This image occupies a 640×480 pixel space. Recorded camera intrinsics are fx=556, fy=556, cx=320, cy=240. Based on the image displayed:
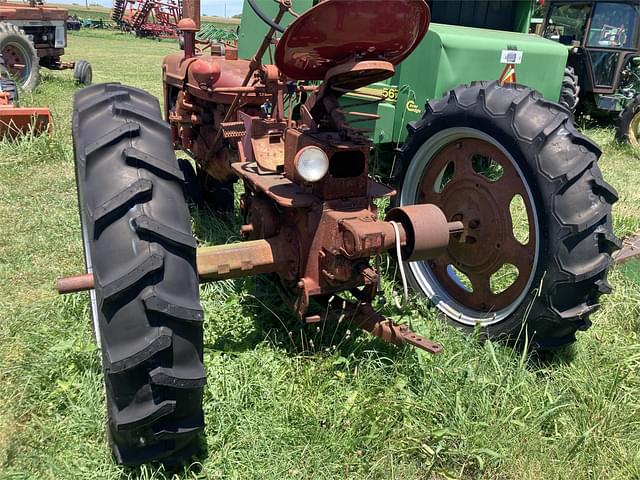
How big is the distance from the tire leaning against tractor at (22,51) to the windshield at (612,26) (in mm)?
10598

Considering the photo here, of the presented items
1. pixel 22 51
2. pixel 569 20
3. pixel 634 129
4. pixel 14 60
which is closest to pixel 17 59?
pixel 14 60

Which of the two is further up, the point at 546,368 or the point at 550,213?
the point at 550,213

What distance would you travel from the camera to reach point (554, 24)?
10.6m

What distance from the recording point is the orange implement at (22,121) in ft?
21.3

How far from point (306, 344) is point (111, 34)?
36.7 metres

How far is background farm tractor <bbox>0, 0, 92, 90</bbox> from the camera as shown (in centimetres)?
1097

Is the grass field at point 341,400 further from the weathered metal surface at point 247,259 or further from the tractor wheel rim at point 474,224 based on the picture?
the weathered metal surface at point 247,259

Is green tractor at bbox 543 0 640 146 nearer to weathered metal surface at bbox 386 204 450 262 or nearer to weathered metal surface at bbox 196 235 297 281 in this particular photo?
weathered metal surface at bbox 386 204 450 262

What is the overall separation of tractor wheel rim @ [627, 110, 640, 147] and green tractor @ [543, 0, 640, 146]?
121 mm

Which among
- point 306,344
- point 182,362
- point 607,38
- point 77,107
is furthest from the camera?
point 607,38

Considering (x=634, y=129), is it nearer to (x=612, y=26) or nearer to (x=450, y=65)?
(x=612, y=26)

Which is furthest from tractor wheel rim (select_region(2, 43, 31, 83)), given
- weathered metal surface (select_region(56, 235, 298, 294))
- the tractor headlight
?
the tractor headlight

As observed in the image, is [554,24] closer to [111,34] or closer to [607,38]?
[607,38]

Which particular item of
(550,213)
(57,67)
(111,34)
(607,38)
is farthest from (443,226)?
(111,34)
